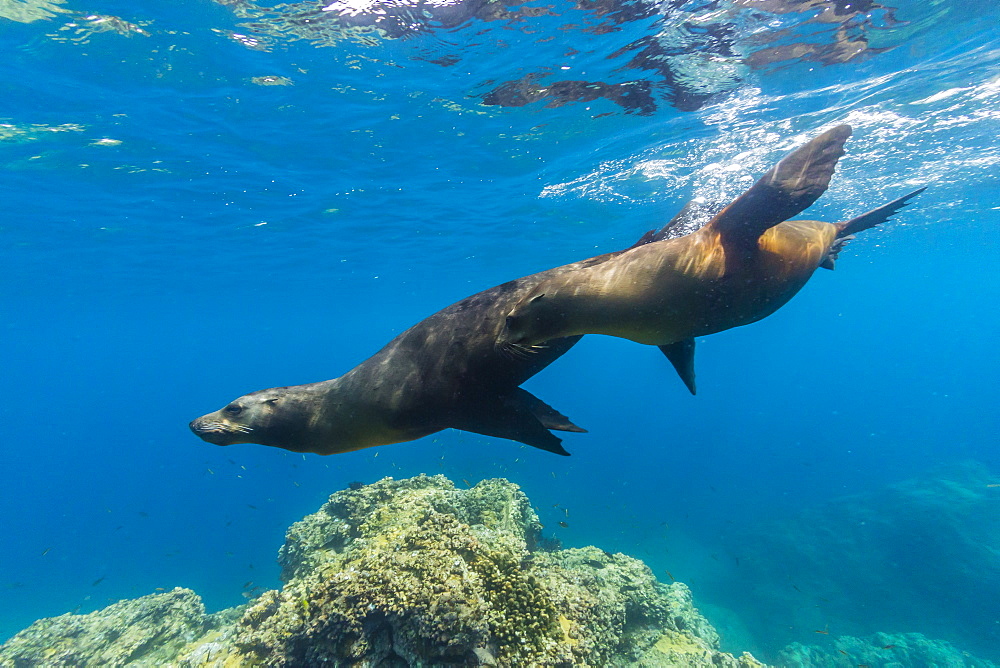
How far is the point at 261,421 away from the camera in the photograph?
2697 mm

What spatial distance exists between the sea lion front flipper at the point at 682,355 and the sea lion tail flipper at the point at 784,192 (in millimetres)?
885

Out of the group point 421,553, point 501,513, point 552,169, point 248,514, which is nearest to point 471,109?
point 552,169

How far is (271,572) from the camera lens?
69.7ft

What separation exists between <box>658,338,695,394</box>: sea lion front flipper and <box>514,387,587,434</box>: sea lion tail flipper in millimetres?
999

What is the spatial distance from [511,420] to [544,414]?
293 millimetres

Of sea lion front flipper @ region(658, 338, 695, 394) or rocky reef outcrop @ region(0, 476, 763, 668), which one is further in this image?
rocky reef outcrop @ region(0, 476, 763, 668)

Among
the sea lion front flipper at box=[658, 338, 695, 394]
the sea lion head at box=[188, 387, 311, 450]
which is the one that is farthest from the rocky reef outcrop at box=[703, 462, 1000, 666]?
the sea lion head at box=[188, 387, 311, 450]

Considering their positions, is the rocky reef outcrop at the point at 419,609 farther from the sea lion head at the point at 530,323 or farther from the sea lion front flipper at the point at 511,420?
the sea lion head at the point at 530,323

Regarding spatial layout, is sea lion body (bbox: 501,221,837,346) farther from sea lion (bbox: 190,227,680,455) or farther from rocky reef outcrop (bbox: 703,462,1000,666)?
rocky reef outcrop (bbox: 703,462,1000,666)

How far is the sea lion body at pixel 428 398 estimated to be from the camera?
7.60ft

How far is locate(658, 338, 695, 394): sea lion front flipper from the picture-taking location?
10.2 ft

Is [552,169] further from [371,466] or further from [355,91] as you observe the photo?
[371,466]

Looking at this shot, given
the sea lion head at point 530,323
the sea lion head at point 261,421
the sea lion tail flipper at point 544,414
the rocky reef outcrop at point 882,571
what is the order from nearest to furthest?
the sea lion head at point 530,323 → the sea lion tail flipper at point 544,414 → the sea lion head at point 261,421 → the rocky reef outcrop at point 882,571

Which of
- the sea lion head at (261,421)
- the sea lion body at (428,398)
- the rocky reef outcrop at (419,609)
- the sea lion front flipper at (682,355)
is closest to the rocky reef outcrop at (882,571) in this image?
the rocky reef outcrop at (419,609)
